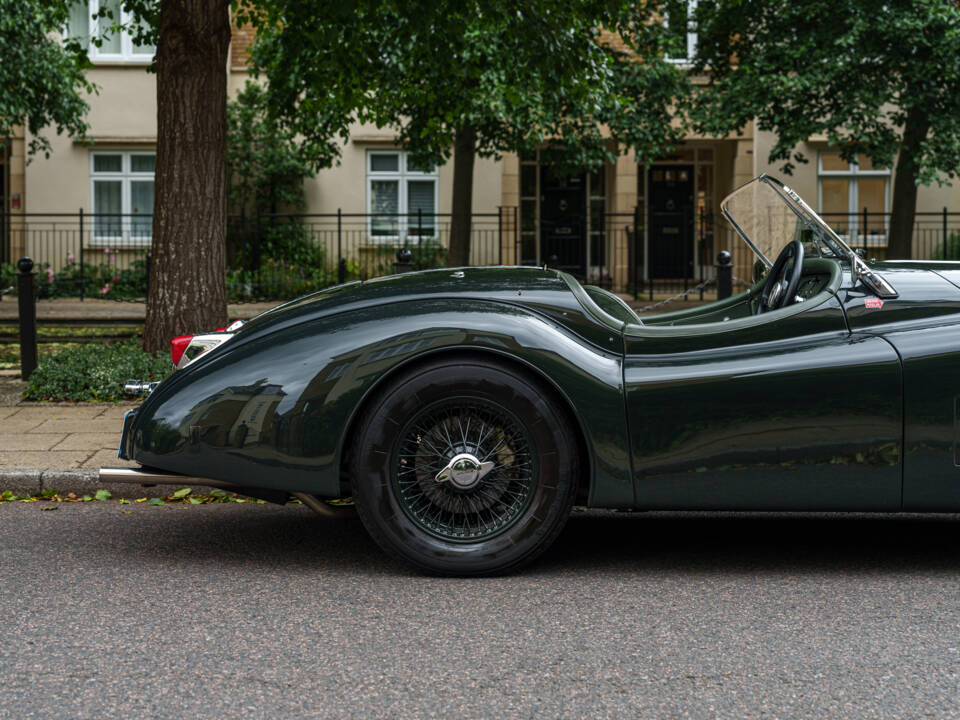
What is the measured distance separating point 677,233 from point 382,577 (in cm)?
2049

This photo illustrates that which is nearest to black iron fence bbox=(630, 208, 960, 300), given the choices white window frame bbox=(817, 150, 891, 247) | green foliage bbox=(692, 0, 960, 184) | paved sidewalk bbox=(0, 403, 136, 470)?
white window frame bbox=(817, 150, 891, 247)

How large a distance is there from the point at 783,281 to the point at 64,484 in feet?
11.9

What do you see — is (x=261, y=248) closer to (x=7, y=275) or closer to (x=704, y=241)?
(x=7, y=275)

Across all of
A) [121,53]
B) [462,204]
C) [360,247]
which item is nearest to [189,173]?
[462,204]

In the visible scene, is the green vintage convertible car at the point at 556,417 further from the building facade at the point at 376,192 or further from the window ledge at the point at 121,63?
the window ledge at the point at 121,63

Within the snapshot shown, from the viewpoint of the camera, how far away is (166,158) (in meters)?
8.94

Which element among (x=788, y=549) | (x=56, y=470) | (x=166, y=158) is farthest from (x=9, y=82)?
(x=788, y=549)

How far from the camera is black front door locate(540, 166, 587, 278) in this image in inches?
959

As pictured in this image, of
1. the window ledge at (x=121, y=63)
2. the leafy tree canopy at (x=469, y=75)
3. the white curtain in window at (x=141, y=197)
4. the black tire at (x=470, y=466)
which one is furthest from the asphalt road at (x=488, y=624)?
the window ledge at (x=121, y=63)

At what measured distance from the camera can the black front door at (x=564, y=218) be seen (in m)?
24.4

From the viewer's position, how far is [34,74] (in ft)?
62.2

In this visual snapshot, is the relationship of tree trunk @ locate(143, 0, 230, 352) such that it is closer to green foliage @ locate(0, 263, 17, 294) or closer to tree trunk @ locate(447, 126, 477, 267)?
tree trunk @ locate(447, 126, 477, 267)

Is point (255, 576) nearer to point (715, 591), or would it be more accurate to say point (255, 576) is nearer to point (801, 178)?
point (715, 591)

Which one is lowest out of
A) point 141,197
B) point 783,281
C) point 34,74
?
point 783,281
